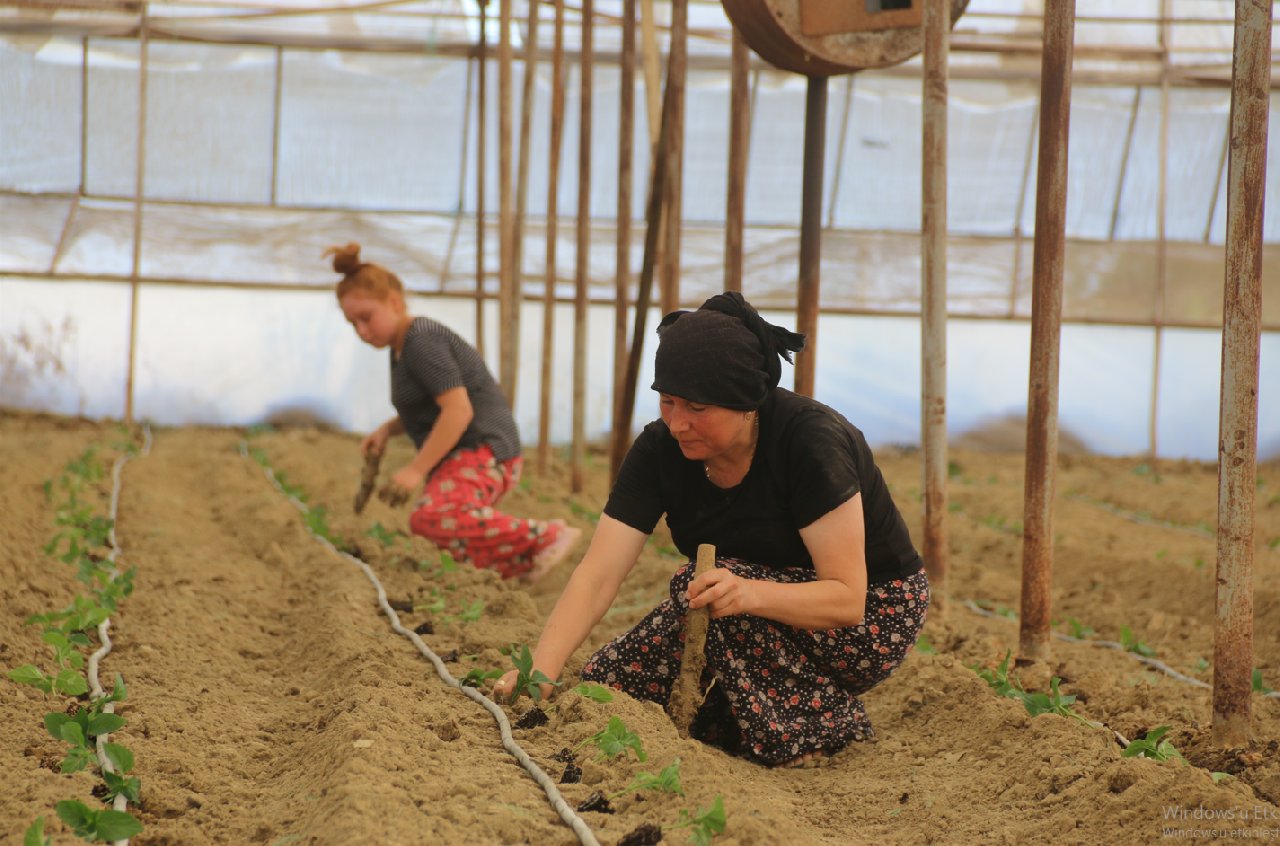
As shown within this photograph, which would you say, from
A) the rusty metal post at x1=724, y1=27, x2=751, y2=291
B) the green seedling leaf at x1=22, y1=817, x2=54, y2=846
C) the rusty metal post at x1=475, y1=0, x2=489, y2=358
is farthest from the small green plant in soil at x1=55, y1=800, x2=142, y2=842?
the rusty metal post at x1=475, y1=0, x2=489, y2=358

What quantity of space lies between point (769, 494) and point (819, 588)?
285 mm

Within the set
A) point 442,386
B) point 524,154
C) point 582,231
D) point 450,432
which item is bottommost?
point 450,432

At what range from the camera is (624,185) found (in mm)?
6074

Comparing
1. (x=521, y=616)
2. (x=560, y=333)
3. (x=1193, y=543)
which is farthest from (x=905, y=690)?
(x=560, y=333)

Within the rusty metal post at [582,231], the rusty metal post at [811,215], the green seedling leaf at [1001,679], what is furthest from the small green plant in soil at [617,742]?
the rusty metal post at [582,231]

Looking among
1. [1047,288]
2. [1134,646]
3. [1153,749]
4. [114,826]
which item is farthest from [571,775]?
[1134,646]

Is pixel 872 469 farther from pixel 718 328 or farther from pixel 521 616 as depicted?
pixel 521 616

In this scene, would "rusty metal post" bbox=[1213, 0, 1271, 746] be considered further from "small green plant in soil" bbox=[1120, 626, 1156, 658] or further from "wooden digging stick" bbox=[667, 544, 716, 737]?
"small green plant in soil" bbox=[1120, 626, 1156, 658]

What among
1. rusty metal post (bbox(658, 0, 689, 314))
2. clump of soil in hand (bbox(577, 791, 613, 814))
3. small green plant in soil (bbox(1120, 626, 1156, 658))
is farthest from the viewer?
rusty metal post (bbox(658, 0, 689, 314))

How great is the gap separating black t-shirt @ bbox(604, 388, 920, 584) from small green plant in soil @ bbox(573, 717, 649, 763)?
1.73ft

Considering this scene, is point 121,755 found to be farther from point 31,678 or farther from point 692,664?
point 692,664

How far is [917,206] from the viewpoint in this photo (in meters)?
11.9

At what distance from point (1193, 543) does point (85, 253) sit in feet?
29.6

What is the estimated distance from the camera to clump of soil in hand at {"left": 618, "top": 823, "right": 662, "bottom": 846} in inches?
82.6
